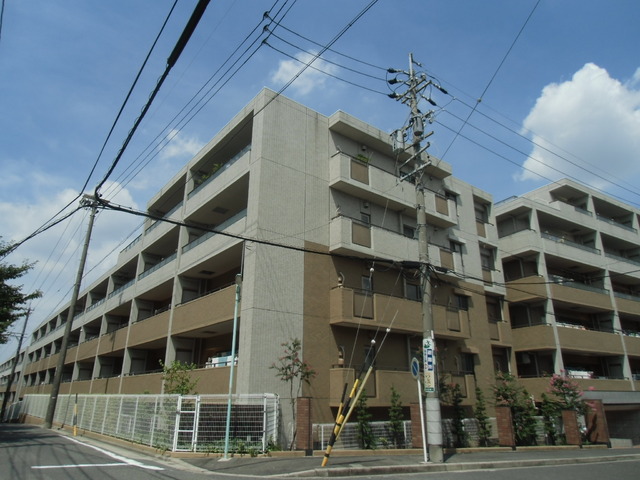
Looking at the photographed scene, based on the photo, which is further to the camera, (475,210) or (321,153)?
(475,210)

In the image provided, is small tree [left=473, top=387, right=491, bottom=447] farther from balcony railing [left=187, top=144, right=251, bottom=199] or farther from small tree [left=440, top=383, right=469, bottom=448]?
balcony railing [left=187, top=144, right=251, bottom=199]

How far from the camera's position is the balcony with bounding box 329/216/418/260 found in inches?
686

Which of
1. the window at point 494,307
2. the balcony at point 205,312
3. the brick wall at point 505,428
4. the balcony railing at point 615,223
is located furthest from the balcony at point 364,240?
the balcony railing at point 615,223

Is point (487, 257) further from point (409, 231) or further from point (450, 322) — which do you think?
point (450, 322)

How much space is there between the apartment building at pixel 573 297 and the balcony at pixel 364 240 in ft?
33.3

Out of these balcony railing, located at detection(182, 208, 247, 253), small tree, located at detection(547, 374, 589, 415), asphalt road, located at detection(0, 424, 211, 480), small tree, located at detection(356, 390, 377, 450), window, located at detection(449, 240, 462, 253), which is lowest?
asphalt road, located at detection(0, 424, 211, 480)

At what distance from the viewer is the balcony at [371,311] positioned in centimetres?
1631

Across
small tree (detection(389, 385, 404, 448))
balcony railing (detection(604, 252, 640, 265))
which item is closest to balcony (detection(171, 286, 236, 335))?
→ small tree (detection(389, 385, 404, 448))

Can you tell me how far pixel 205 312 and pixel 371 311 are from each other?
21.2 feet

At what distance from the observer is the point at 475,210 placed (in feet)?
86.8

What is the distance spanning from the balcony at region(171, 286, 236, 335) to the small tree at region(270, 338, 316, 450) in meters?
2.45

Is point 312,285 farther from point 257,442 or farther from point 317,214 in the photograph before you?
point 257,442

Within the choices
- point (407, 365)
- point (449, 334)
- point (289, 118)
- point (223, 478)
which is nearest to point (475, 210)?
point (449, 334)

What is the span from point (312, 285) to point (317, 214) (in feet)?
9.99
